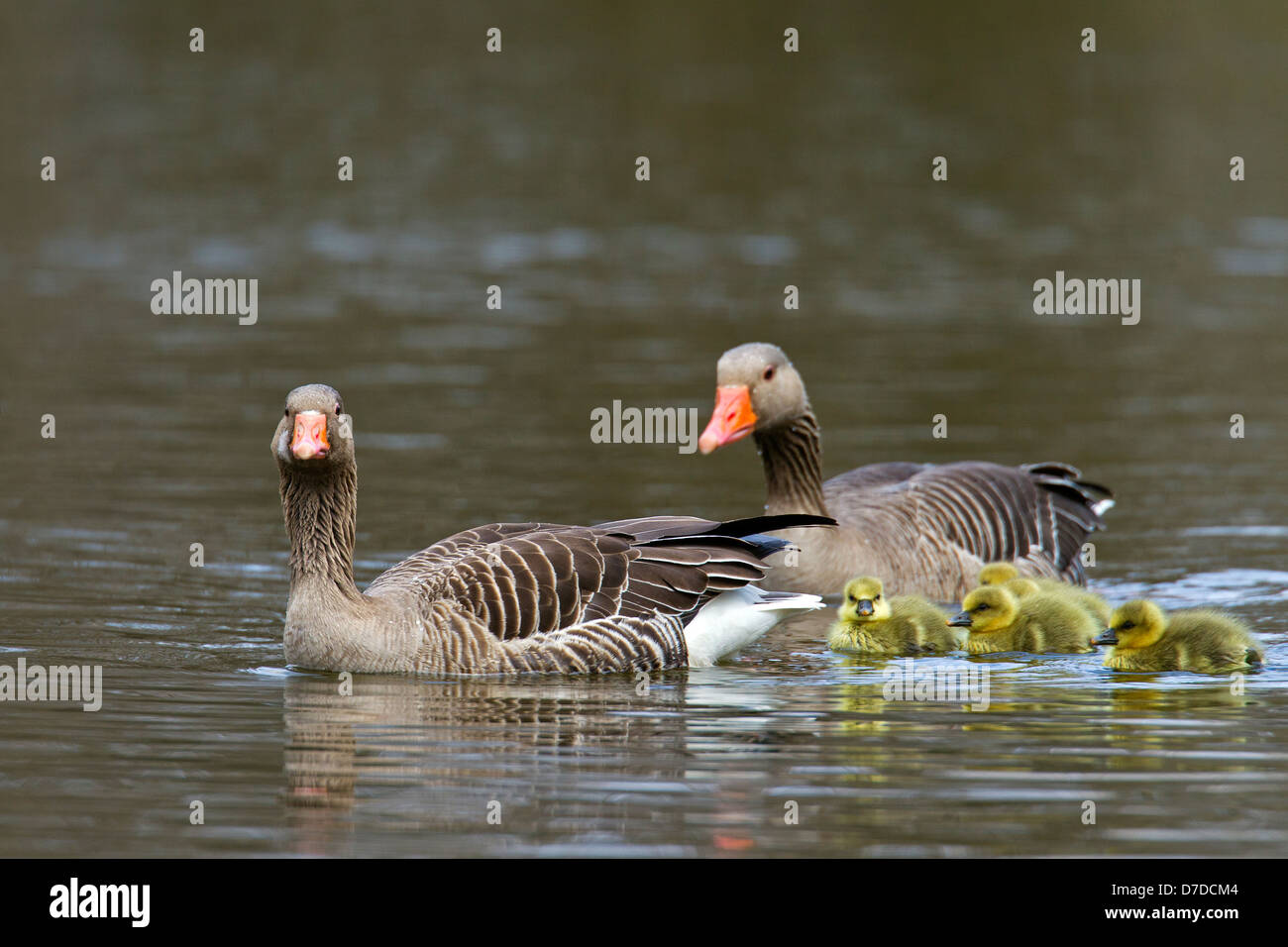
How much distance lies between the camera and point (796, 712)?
1101cm

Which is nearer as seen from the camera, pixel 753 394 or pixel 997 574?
pixel 997 574

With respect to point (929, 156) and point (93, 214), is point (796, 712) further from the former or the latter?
point (929, 156)

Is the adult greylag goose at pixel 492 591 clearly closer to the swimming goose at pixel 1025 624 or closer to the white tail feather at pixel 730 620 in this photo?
the white tail feather at pixel 730 620

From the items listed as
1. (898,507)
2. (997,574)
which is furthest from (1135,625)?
(898,507)

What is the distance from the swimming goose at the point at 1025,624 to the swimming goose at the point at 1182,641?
1.98ft

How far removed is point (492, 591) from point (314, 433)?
1.45 meters

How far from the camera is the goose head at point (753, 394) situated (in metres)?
14.4

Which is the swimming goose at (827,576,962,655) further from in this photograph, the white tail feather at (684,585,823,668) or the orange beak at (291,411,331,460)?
the orange beak at (291,411,331,460)

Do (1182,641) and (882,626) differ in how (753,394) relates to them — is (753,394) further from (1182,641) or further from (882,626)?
(1182,641)

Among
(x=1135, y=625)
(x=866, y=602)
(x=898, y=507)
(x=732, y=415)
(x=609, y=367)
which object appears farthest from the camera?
(x=609, y=367)

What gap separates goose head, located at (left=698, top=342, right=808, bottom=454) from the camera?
47.1 feet

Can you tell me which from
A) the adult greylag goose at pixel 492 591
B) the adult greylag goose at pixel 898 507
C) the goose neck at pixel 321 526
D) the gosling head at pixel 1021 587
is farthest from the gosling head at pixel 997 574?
the goose neck at pixel 321 526

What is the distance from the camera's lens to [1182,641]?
11875 millimetres

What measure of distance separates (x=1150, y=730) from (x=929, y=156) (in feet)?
91.9
